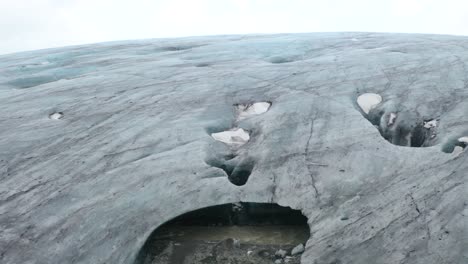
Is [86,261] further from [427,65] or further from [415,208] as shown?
[427,65]

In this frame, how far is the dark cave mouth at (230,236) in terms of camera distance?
552cm

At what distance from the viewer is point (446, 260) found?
458 cm

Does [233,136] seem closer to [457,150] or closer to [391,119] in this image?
[391,119]

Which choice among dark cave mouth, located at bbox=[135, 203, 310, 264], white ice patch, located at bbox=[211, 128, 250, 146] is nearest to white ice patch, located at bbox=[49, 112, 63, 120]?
white ice patch, located at bbox=[211, 128, 250, 146]

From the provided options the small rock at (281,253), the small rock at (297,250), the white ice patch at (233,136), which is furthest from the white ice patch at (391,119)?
the small rock at (281,253)

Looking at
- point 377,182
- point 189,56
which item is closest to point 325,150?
point 377,182

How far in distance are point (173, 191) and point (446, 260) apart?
3.40 meters

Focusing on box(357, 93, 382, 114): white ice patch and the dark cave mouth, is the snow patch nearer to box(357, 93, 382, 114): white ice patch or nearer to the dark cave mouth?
box(357, 93, 382, 114): white ice patch

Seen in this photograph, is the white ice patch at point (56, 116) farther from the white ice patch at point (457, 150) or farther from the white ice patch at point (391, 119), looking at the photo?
the white ice patch at point (457, 150)

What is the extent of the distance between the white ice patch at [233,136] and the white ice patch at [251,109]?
2.10 feet

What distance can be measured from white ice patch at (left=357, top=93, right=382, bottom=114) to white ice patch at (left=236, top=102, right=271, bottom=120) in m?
1.80

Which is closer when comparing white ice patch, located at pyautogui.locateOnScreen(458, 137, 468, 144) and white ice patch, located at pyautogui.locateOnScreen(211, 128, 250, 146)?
white ice patch, located at pyautogui.locateOnScreen(458, 137, 468, 144)

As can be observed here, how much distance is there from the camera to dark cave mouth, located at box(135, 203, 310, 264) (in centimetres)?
552

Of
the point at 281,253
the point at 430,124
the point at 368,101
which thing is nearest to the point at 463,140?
the point at 430,124
